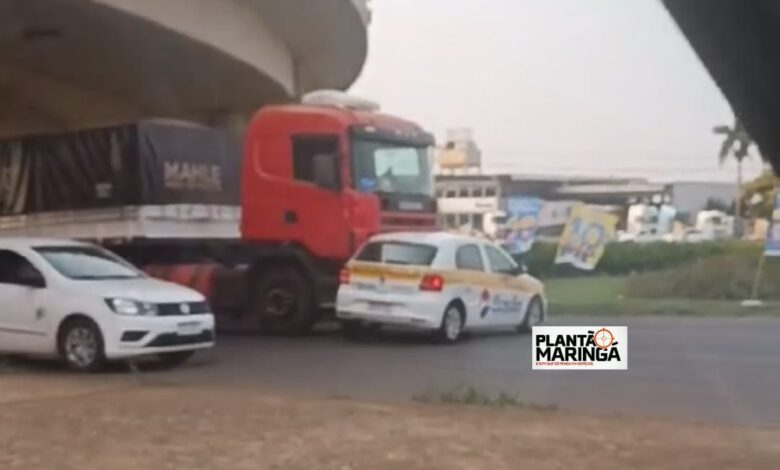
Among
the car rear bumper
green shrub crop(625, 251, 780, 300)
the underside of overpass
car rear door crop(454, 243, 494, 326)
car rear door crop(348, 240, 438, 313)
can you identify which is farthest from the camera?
green shrub crop(625, 251, 780, 300)

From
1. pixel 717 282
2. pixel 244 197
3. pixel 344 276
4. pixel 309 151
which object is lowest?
pixel 717 282

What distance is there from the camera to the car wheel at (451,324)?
705 inches

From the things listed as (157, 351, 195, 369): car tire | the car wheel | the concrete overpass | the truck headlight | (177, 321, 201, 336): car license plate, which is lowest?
(157, 351, 195, 369): car tire

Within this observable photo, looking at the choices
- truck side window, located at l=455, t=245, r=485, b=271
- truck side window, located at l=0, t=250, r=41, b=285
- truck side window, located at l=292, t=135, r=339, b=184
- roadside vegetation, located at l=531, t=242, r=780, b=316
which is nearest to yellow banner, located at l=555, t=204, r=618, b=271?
roadside vegetation, located at l=531, t=242, r=780, b=316

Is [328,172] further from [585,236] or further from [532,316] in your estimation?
[585,236]

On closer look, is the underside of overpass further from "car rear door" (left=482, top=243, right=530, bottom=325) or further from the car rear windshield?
"car rear door" (left=482, top=243, right=530, bottom=325)

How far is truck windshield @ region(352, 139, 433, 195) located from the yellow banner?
8.82 metres

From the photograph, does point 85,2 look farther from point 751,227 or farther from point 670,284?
point 751,227

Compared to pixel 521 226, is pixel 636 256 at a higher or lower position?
lower

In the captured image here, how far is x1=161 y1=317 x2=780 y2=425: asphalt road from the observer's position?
12.4m

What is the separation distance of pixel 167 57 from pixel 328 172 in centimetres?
933

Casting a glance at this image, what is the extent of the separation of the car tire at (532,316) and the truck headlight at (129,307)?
6.63 m

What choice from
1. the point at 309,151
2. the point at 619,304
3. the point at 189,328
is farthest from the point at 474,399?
the point at 619,304

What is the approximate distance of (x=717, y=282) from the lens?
2788 centimetres
